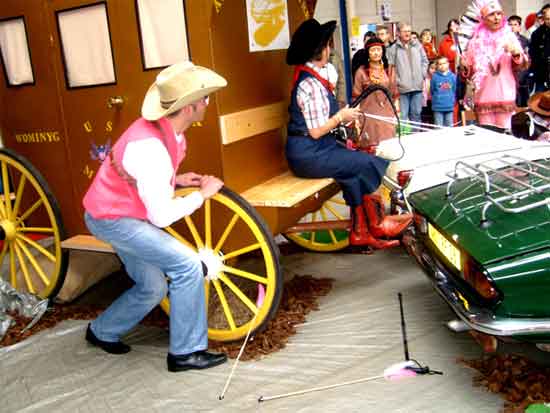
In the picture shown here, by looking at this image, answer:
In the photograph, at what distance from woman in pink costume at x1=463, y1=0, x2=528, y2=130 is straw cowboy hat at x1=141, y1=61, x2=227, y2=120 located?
3.13 meters

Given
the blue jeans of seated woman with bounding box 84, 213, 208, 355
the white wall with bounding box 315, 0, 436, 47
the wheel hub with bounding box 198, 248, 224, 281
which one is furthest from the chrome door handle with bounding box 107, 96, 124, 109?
the white wall with bounding box 315, 0, 436, 47

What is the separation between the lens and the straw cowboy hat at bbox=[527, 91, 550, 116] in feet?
13.2

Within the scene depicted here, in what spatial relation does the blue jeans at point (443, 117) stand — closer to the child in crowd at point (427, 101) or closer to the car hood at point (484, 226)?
the child in crowd at point (427, 101)

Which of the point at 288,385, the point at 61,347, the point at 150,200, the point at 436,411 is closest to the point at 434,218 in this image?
the point at 436,411

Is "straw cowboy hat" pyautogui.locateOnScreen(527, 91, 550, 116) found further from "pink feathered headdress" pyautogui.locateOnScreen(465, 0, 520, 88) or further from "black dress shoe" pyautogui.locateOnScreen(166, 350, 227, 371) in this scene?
"black dress shoe" pyautogui.locateOnScreen(166, 350, 227, 371)

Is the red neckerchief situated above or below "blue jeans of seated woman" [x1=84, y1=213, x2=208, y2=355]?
above

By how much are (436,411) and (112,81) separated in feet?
8.51

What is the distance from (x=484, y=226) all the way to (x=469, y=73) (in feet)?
11.0

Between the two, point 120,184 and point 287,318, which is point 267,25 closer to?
point 120,184

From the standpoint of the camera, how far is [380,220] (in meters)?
3.66

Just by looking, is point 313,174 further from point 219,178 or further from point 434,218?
point 434,218

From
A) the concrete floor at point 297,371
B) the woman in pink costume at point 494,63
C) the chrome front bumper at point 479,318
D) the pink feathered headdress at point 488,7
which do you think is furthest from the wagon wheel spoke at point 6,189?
the pink feathered headdress at point 488,7

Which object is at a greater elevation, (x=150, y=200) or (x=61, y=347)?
(x=150, y=200)

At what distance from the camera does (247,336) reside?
329 cm
